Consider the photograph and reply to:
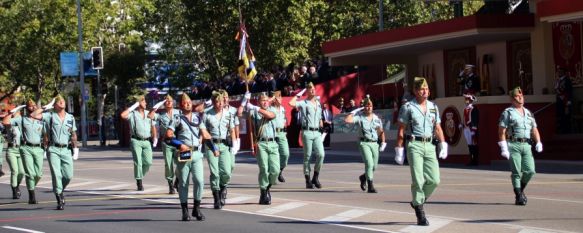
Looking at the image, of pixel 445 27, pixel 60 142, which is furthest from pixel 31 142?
pixel 445 27

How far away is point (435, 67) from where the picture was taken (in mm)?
Result: 40000

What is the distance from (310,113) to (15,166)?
19.8ft

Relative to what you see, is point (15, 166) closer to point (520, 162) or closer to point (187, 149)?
point (187, 149)

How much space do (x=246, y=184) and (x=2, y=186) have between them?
6.14 m

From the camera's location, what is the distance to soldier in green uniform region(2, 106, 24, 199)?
2083 cm

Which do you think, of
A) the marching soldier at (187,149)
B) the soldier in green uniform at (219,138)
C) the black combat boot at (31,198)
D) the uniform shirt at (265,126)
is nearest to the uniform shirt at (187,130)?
the marching soldier at (187,149)

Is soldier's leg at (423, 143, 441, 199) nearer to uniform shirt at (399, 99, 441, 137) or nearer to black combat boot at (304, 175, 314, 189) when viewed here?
uniform shirt at (399, 99, 441, 137)

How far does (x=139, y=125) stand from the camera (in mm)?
21406

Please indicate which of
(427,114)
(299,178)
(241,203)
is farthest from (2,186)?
(427,114)

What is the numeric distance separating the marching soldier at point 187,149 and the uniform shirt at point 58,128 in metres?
3.43

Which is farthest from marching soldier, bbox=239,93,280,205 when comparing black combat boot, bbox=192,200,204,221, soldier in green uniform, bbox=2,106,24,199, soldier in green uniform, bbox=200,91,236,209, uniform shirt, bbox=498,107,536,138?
soldier in green uniform, bbox=2,106,24,199

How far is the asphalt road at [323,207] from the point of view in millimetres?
14867

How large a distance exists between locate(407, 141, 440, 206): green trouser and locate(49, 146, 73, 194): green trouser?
6.69 metres

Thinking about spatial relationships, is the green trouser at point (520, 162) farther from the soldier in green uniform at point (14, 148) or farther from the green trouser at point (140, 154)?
the soldier in green uniform at point (14, 148)
